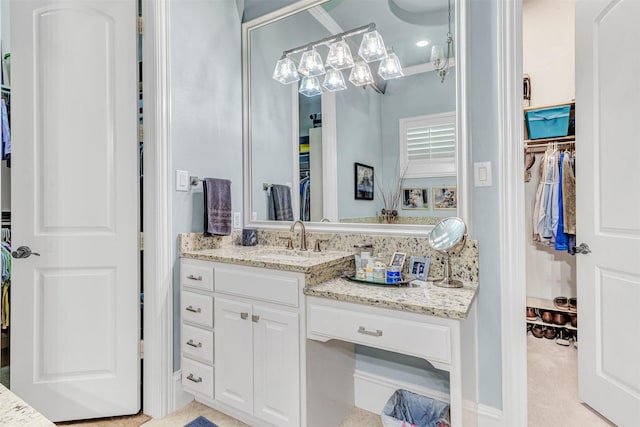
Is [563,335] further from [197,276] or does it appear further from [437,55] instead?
[197,276]

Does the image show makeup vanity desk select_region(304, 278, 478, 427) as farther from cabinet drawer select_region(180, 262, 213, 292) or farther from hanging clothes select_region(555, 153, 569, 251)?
hanging clothes select_region(555, 153, 569, 251)

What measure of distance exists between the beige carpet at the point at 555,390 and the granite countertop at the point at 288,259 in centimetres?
132

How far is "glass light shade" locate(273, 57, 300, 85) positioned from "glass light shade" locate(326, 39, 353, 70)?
0.30 meters

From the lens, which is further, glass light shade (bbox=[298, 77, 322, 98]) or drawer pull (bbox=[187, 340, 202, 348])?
glass light shade (bbox=[298, 77, 322, 98])

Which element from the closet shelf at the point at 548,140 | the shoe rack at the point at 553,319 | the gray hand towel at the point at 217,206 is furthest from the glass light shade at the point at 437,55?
the shoe rack at the point at 553,319

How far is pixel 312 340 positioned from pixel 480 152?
3.81 feet

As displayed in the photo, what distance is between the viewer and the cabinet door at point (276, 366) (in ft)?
5.06

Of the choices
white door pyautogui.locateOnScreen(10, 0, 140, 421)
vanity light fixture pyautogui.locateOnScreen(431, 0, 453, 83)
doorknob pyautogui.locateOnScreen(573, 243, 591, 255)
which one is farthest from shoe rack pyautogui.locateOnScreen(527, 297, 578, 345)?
white door pyautogui.locateOnScreen(10, 0, 140, 421)

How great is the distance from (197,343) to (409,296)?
1.22 meters

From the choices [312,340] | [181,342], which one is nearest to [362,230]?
[312,340]

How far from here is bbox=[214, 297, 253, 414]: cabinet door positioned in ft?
5.53

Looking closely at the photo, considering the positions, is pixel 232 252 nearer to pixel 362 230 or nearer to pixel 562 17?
pixel 362 230

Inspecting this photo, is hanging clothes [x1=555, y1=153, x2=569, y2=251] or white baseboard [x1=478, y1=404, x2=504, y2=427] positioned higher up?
hanging clothes [x1=555, y1=153, x2=569, y2=251]

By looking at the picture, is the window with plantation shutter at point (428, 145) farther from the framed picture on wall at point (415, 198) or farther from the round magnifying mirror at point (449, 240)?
the round magnifying mirror at point (449, 240)
